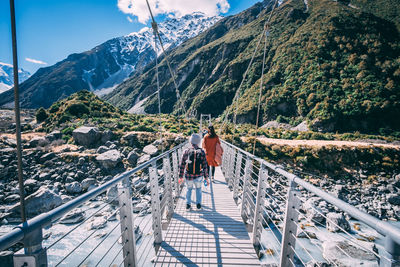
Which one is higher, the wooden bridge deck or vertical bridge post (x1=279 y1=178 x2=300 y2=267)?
vertical bridge post (x1=279 y1=178 x2=300 y2=267)

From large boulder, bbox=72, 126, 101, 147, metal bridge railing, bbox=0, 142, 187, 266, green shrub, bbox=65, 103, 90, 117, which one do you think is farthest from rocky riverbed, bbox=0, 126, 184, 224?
green shrub, bbox=65, 103, 90, 117

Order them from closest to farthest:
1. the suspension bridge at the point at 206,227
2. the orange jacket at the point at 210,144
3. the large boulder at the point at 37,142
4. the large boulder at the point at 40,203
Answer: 1. the suspension bridge at the point at 206,227
2. the orange jacket at the point at 210,144
3. the large boulder at the point at 40,203
4. the large boulder at the point at 37,142

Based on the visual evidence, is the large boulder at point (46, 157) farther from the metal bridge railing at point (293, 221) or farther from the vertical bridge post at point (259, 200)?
the vertical bridge post at point (259, 200)

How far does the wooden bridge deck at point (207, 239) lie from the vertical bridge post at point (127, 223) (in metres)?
0.57

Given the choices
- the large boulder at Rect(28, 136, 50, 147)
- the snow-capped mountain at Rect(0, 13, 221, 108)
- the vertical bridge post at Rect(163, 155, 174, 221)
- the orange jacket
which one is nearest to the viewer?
the vertical bridge post at Rect(163, 155, 174, 221)

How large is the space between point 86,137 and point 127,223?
50.7 feet

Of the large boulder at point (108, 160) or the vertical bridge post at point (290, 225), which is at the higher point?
the vertical bridge post at point (290, 225)

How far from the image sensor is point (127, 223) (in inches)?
65.3

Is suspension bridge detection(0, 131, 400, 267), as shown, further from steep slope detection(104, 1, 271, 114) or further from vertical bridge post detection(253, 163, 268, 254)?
steep slope detection(104, 1, 271, 114)

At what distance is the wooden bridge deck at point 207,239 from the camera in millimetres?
2186

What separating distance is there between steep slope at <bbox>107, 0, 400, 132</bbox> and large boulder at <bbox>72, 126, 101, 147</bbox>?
492 inches

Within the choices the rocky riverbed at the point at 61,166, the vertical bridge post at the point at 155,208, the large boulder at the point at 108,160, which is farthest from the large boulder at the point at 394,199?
the large boulder at the point at 108,160

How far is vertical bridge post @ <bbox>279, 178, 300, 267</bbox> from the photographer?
153 cm

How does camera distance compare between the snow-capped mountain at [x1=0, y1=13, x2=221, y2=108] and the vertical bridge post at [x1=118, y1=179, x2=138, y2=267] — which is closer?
the vertical bridge post at [x1=118, y1=179, x2=138, y2=267]
